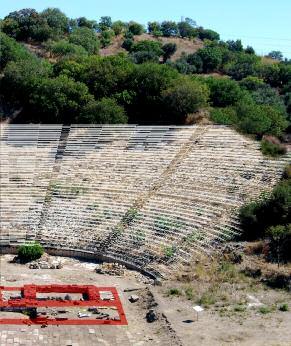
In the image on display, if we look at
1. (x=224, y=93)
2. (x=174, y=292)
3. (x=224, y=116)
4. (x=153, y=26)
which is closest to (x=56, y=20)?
(x=153, y=26)

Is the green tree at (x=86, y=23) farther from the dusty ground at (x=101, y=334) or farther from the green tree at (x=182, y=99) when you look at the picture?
the dusty ground at (x=101, y=334)

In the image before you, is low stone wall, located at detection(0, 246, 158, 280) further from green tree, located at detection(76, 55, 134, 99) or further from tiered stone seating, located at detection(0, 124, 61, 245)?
green tree, located at detection(76, 55, 134, 99)

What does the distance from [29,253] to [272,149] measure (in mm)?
10678

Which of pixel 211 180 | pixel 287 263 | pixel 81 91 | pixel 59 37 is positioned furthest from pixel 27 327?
pixel 59 37

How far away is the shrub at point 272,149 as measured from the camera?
25.4 meters

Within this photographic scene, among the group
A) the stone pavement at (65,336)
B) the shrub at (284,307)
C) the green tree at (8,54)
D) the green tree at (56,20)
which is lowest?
the stone pavement at (65,336)

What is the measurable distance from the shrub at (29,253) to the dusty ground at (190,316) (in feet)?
5.66

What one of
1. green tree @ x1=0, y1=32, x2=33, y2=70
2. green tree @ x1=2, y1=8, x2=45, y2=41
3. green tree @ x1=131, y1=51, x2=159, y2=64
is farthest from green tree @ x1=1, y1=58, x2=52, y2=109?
green tree @ x1=2, y1=8, x2=45, y2=41

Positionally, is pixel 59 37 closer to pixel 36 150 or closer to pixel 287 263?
pixel 36 150

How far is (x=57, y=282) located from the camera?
1955 centimetres

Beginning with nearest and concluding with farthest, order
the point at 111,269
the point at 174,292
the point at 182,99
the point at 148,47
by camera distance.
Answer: the point at 174,292, the point at 111,269, the point at 182,99, the point at 148,47

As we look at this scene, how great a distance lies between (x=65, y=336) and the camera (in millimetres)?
15211

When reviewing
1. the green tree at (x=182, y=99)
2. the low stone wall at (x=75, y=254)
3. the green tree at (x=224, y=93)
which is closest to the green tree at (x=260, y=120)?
the green tree at (x=182, y=99)

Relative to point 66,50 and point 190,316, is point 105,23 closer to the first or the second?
point 66,50
